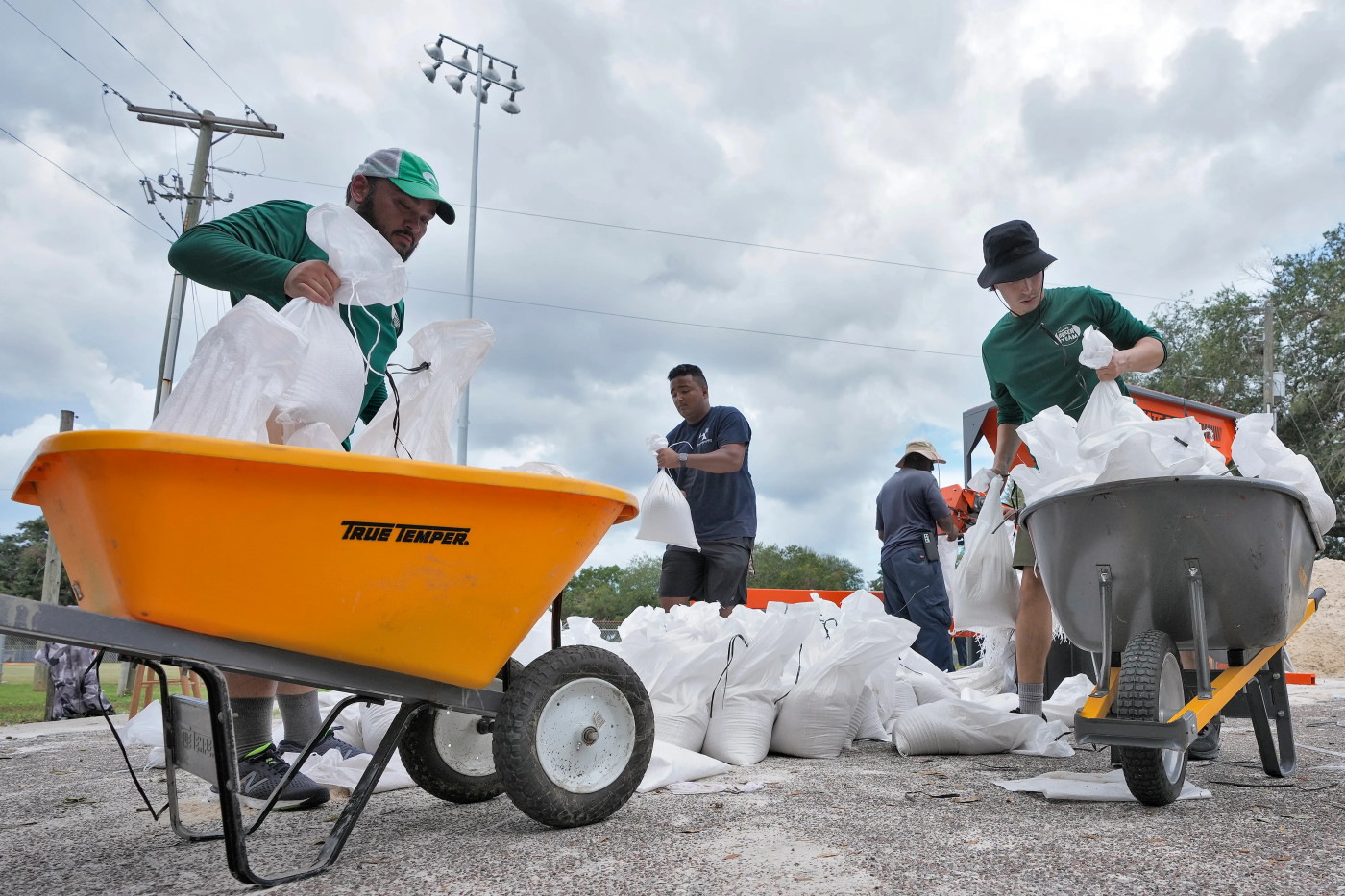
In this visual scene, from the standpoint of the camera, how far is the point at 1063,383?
3.05 m

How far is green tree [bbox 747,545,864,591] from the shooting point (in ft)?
170

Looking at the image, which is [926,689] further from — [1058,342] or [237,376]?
[237,376]

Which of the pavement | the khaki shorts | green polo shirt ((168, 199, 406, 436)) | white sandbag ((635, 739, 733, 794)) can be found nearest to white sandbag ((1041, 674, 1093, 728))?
the khaki shorts

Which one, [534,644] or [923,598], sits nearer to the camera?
[534,644]

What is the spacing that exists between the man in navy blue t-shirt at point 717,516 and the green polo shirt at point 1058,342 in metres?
1.39

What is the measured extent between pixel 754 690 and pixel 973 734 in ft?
2.34

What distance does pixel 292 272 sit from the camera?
→ 189cm

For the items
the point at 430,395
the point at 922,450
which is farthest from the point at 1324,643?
the point at 430,395

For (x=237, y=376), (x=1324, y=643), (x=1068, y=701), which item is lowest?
(x=1324, y=643)

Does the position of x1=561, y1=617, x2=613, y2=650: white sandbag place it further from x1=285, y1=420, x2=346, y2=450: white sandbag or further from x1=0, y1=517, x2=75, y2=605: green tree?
x1=0, y1=517, x2=75, y2=605: green tree

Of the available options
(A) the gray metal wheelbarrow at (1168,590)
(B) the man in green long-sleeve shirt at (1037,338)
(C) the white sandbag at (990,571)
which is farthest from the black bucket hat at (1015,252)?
(A) the gray metal wheelbarrow at (1168,590)

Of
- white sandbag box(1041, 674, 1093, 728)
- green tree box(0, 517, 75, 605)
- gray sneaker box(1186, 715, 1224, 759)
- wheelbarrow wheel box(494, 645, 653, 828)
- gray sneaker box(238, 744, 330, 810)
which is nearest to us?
wheelbarrow wheel box(494, 645, 653, 828)

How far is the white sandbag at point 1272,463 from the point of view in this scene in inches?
91.7

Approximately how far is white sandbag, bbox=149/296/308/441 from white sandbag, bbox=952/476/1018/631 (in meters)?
2.34
